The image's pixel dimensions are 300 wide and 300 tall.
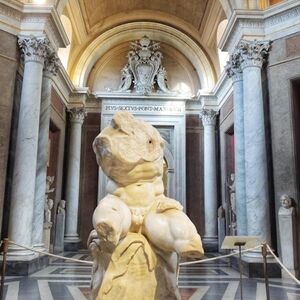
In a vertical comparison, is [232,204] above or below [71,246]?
above

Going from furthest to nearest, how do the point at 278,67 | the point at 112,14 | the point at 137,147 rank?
the point at 112,14
the point at 278,67
the point at 137,147

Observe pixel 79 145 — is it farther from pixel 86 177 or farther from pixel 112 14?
pixel 112 14

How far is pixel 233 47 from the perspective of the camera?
9805mm

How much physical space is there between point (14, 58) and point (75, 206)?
608 centimetres

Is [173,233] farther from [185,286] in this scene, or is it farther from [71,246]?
[71,246]

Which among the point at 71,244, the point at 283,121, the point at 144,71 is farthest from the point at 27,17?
the point at 71,244

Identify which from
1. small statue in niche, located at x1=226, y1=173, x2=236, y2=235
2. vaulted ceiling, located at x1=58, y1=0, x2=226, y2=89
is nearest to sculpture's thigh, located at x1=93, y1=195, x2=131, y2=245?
small statue in niche, located at x1=226, y1=173, x2=236, y2=235

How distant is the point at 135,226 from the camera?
2477mm

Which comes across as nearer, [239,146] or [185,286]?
[185,286]

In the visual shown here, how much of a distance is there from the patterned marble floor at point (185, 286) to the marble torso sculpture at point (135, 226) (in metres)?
3.56

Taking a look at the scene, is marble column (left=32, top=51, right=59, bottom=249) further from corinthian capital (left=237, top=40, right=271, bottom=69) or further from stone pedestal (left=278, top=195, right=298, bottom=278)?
stone pedestal (left=278, top=195, right=298, bottom=278)

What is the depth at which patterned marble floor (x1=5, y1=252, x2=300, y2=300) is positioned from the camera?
18.9 ft

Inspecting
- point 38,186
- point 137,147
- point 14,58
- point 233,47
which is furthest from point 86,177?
point 137,147

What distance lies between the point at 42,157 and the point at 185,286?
4663 mm
